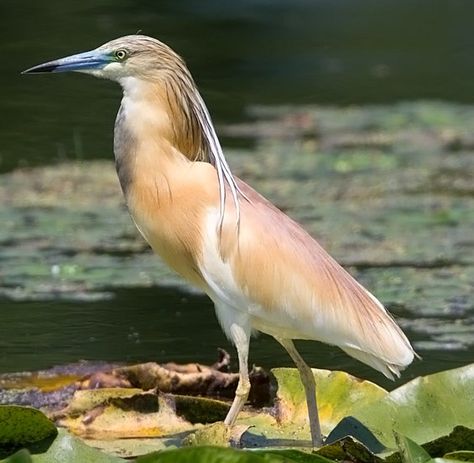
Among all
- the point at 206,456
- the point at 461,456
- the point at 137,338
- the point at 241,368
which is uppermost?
the point at 206,456

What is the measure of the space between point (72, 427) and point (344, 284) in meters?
0.81

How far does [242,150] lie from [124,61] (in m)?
4.18

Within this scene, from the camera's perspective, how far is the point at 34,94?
9391 mm

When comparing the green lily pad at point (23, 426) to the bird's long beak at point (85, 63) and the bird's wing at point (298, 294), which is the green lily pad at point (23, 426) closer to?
the bird's wing at point (298, 294)

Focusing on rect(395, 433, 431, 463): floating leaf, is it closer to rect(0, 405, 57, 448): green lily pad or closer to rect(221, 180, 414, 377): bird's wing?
rect(0, 405, 57, 448): green lily pad

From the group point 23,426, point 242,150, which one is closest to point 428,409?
point 23,426

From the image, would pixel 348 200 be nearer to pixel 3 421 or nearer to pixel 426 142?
pixel 426 142

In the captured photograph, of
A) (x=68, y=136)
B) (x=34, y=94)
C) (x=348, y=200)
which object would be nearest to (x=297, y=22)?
(x=34, y=94)

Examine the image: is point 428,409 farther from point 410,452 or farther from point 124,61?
point 124,61

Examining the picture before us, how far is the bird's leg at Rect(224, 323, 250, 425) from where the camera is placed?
3.80 m

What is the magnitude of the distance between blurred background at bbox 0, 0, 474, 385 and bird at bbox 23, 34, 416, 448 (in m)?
0.94

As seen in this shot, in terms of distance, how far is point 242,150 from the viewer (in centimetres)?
799

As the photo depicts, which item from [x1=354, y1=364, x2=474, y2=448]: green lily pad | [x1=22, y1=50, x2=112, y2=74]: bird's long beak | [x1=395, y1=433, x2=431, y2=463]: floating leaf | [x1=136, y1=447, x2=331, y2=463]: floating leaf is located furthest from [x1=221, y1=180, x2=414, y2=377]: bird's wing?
[x1=136, y1=447, x2=331, y2=463]: floating leaf

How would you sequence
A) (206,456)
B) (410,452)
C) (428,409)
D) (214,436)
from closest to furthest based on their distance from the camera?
1. (206,456)
2. (410,452)
3. (214,436)
4. (428,409)
